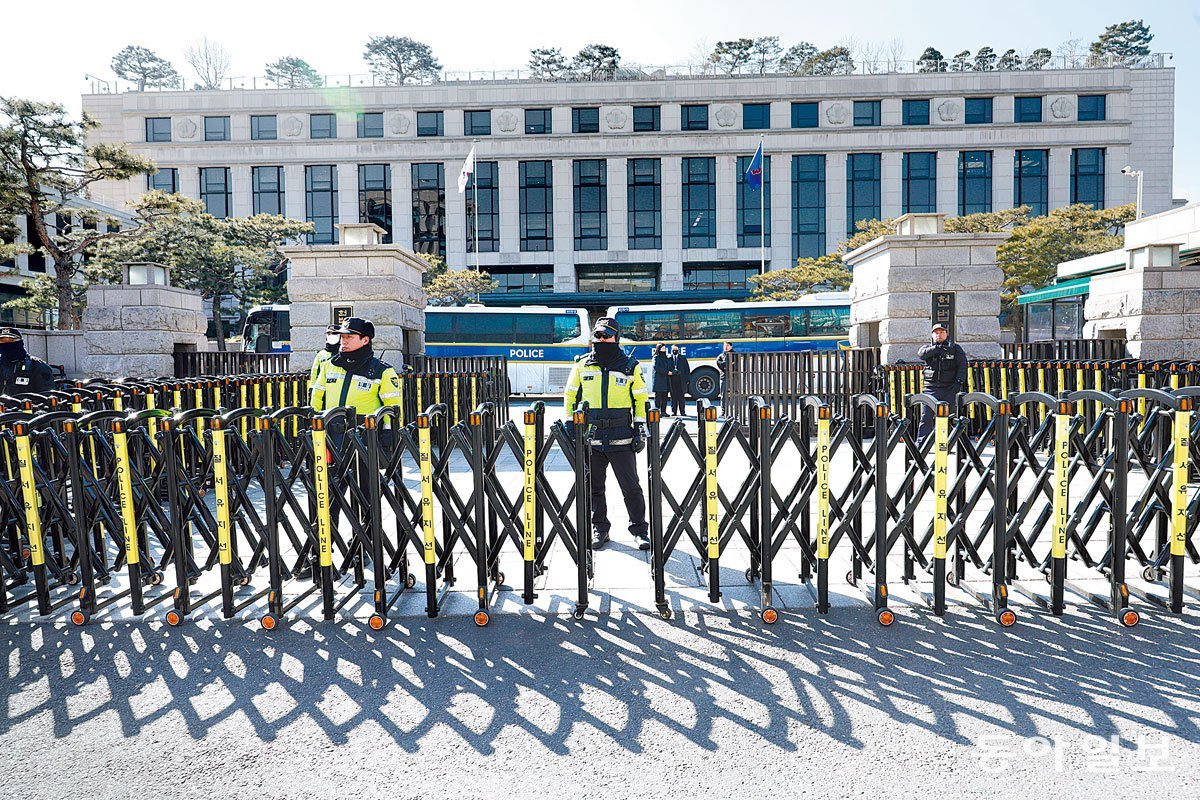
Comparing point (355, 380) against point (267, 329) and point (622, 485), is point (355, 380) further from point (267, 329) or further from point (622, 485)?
point (267, 329)

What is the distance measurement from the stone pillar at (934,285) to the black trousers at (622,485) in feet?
28.1

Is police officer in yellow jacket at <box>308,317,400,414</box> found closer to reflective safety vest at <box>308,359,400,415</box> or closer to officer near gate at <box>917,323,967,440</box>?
reflective safety vest at <box>308,359,400,415</box>

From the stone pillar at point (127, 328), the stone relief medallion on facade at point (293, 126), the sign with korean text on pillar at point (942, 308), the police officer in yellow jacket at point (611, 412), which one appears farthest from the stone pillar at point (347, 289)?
the stone relief medallion on facade at point (293, 126)

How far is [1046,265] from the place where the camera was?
32.0 metres

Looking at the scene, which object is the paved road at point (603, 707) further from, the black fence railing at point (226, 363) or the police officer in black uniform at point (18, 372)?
the black fence railing at point (226, 363)

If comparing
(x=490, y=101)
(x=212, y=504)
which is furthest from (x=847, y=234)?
(x=212, y=504)

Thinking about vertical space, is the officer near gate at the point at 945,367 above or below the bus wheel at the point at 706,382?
above

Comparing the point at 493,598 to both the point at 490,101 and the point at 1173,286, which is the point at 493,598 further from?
the point at 490,101

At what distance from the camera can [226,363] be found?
14453mm

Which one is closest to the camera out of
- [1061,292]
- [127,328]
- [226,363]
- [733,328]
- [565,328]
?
[127,328]

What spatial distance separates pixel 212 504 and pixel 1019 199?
50517 mm

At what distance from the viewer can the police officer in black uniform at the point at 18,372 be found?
9.27m

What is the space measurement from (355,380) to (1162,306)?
13047 millimetres

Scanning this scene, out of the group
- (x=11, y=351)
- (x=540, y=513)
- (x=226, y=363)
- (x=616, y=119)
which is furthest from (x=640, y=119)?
(x=540, y=513)
